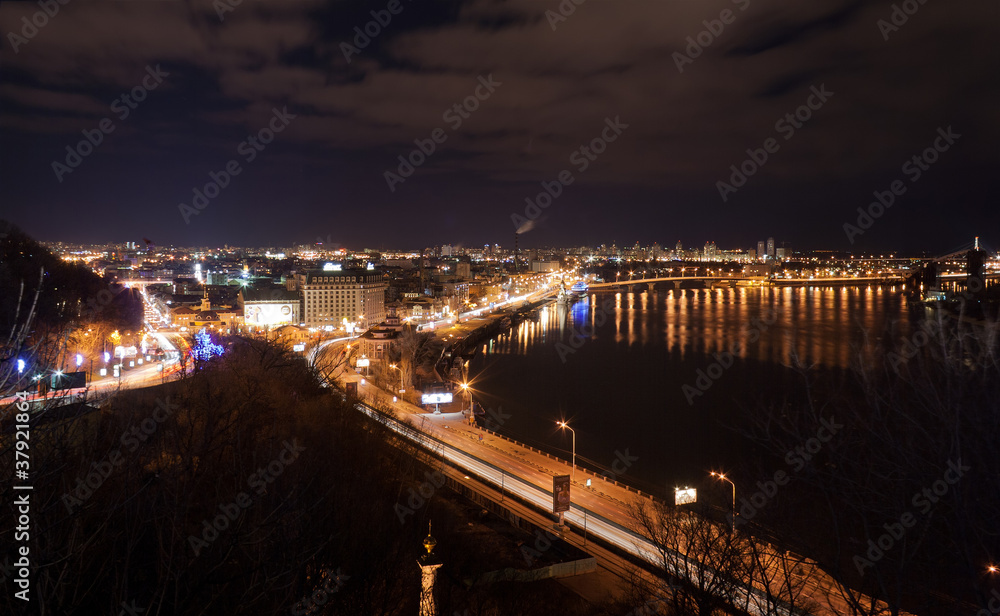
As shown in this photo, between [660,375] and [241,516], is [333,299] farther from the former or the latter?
[241,516]

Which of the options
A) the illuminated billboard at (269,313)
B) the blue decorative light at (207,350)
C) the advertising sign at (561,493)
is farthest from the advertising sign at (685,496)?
the illuminated billboard at (269,313)

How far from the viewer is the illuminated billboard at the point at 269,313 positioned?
60.9 feet

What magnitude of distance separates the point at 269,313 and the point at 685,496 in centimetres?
1687

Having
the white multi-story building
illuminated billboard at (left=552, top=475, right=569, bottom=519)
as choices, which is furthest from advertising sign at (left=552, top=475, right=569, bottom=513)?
the white multi-story building

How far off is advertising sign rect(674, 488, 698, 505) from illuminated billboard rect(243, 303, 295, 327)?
16090mm

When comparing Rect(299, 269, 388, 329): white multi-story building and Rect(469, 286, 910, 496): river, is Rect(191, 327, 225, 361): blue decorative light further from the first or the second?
Rect(299, 269, 388, 329): white multi-story building

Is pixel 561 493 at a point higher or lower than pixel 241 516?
lower

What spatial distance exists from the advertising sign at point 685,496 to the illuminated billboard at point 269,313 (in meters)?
16.1

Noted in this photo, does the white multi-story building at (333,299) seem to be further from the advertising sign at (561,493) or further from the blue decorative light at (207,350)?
the advertising sign at (561,493)

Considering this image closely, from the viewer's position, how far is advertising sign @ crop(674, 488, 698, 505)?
15.2 ft

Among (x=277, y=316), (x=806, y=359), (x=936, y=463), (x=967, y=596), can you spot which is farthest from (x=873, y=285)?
(x=936, y=463)

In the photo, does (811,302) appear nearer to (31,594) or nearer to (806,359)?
(806,359)

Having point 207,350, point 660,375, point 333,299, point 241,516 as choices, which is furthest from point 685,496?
point 333,299

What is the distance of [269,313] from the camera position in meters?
18.9
